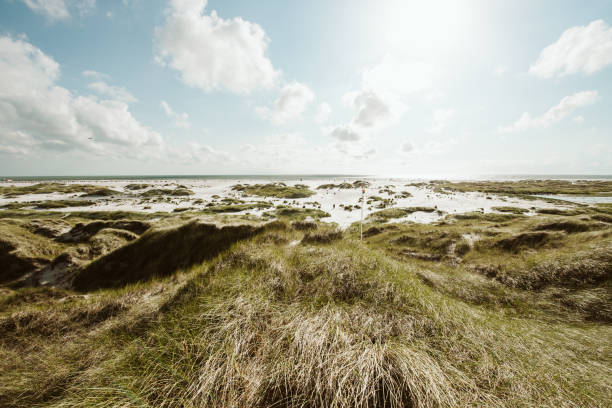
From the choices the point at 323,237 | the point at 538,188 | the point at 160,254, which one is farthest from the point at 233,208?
the point at 538,188

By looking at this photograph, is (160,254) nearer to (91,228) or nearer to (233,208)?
(91,228)

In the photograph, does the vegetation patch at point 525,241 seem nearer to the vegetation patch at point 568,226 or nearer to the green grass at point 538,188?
the vegetation patch at point 568,226

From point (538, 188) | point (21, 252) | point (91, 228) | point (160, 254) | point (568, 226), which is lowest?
point (538, 188)

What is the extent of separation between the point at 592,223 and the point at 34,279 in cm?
2797

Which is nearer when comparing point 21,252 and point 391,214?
point 21,252

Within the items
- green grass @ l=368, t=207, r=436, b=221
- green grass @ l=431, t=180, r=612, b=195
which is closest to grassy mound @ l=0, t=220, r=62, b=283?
green grass @ l=368, t=207, r=436, b=221

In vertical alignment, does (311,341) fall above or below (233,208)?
above

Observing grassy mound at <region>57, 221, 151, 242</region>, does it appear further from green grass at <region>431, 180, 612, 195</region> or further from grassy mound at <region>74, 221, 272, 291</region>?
green grass at <region>431, 180, 612, 195</region>

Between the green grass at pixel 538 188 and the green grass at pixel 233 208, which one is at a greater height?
the green grass at pixel 538 188

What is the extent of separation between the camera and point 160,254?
9688 millimetres

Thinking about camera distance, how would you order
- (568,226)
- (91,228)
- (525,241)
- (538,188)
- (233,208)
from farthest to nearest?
(538,188), (233,208), (91,228), (568,226), (525,241)

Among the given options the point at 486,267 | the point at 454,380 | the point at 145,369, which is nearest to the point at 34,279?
the point at 145,369

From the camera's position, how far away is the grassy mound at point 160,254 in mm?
8672

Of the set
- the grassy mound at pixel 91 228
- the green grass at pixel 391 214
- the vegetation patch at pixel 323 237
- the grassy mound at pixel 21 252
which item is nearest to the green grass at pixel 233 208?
the grassy mound at pixel 91 228
